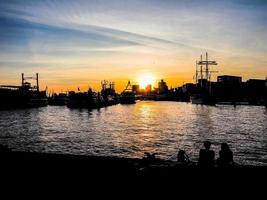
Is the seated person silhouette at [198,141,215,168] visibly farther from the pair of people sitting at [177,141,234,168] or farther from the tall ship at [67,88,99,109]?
the tall ship at [67,88,99,109]

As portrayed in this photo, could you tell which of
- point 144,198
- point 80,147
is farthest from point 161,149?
point 144,198

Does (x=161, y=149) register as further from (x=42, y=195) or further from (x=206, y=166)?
(x=42, y=195)

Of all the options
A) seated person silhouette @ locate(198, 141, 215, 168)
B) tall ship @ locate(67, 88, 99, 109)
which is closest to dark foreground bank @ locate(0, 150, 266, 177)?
seated person silhouette @ locate(198, 141, 215, 168)

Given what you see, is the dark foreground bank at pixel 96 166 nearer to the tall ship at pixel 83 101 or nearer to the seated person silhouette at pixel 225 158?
the seated person silhouette at pixel 225 158

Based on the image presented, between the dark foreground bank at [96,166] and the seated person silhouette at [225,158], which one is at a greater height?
the seated person silhouette at [225,158]

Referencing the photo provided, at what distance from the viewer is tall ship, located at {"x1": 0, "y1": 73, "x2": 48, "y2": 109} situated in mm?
161750

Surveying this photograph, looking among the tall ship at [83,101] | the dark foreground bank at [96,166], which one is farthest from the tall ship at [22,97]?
the dark foreground bank at [96,166]

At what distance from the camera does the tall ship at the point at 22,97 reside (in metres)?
162

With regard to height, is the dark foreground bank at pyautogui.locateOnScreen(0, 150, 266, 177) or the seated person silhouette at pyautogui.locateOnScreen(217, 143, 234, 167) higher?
the seated person silhouette at pyautogui.locateOnScreen(217, 143, 234, 167)

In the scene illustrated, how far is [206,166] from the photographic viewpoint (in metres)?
13.7

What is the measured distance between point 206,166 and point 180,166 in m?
1.30

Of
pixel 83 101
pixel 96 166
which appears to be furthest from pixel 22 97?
pixel 96 166

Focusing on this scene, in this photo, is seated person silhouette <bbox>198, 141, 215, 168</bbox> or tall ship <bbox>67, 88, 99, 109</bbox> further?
tall ship <bbox>67, 88, 99, 109</bbox>

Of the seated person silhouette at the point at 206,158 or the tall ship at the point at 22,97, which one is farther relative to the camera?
the tall ship at the point at 22,97
